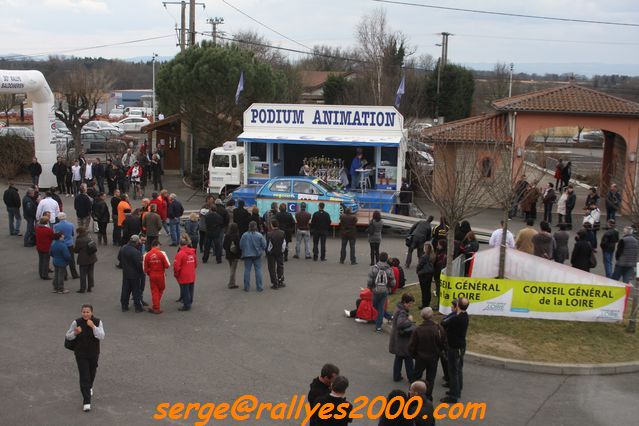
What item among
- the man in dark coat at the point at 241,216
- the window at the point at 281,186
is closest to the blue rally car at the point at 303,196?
the window at the point at 281,186

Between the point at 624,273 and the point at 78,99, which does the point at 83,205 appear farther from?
the point at 78,99

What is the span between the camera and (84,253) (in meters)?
14.7

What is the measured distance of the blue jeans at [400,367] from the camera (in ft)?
34.8

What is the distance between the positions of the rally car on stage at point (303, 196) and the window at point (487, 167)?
6.19 meters

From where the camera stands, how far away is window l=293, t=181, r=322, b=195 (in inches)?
850

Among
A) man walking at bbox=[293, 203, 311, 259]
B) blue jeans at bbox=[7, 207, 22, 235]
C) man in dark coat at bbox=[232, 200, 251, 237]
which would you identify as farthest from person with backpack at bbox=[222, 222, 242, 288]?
blue jeans at bbox=[7, 207, 22, 235]

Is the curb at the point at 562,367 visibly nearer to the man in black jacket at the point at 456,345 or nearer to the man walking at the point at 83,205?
the man in black jacket at the point at 456,345

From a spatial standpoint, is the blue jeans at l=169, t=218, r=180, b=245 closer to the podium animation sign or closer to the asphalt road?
the asphalt road

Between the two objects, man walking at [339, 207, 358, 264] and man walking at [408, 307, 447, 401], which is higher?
man walking at [339, 207, 358, 264]

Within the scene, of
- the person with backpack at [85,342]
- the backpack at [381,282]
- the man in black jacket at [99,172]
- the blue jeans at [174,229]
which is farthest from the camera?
the man in black jacket at [99,172]

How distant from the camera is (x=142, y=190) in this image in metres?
28.0

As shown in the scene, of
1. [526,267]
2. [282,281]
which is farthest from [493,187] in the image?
[282,281]

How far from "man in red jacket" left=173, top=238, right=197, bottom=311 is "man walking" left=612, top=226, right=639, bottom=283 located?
367 inches

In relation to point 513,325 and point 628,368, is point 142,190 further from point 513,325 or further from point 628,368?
point 628,368
